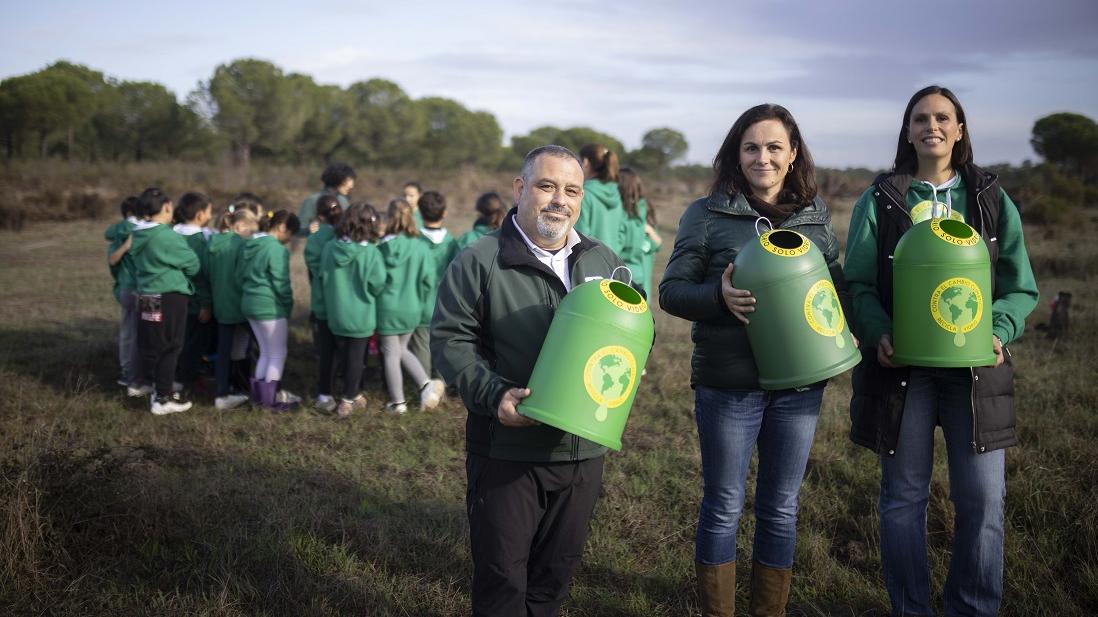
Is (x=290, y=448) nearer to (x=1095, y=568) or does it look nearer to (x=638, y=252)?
(x=638, y=252)

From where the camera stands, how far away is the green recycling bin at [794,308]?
238cm

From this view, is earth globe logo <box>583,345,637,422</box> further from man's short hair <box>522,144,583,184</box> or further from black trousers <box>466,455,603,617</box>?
man's short hair <box>522,144,583,184</box>

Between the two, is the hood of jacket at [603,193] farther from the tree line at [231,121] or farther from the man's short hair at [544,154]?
the tree line at [231,121]

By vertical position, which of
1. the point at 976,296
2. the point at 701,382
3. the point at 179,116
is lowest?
the point at 701,382

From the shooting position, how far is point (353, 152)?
4553cm

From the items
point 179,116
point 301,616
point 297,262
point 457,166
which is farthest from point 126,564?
point 457,166

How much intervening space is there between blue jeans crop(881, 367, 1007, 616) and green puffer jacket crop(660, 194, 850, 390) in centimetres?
45

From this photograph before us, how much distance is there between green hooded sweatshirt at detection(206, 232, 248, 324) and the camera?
6.25 metres

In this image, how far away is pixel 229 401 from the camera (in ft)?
20.1

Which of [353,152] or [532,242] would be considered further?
[353,152]

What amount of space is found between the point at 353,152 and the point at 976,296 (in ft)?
151

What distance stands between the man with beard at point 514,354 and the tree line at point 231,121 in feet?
112

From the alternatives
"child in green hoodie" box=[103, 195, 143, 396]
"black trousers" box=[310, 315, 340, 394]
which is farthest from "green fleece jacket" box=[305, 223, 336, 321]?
"child in green hoodie" box=[103, 195, 143, 396]

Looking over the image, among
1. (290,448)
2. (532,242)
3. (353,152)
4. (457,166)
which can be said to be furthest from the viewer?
(457,166)
